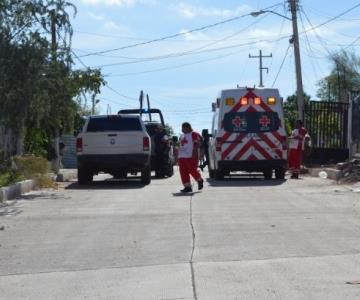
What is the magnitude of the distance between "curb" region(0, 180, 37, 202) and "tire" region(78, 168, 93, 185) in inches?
80.6

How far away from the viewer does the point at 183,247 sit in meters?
9.22

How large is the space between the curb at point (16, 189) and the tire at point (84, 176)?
2.05 meters

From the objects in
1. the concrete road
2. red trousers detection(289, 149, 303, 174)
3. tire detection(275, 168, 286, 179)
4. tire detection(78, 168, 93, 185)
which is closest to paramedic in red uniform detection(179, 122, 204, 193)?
the concrete road

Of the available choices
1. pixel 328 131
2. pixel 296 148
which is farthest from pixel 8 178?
pixel 328 131

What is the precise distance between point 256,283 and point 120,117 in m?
13.0

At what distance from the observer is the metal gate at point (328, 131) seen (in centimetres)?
2453

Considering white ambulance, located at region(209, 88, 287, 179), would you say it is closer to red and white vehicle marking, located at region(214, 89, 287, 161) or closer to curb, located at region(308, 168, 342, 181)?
red and white vehicle marking, located at region(214, 89, 287, 161)

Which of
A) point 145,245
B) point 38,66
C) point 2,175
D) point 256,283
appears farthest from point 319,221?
point 2,175

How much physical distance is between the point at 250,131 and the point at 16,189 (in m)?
7.40

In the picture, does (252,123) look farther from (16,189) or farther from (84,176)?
(16,189)

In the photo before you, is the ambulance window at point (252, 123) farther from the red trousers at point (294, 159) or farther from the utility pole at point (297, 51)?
the utility pole at point (297, 51)

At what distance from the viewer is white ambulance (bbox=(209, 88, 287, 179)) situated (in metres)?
20.6

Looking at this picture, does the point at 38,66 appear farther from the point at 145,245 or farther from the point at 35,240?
the point at 145,245

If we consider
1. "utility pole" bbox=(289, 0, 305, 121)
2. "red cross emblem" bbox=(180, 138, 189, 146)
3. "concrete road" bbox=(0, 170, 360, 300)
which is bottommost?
"concrete road" bbox=(0, 170, 360, 300)
